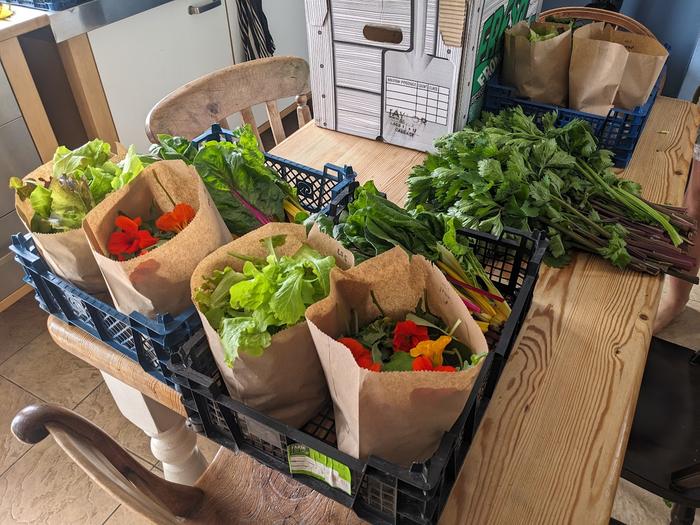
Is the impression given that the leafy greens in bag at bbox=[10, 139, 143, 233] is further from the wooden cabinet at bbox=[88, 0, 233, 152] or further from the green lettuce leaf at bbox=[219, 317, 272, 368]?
the wooden cabinet at bbox=[88, 0, 233, 152]

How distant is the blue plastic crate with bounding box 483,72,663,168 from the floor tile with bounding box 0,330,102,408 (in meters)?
1.62

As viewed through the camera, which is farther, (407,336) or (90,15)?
(90,15)

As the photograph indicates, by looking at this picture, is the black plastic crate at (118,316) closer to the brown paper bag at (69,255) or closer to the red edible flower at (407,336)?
the brown paper bag at (69,255)

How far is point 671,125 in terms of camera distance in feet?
5.07

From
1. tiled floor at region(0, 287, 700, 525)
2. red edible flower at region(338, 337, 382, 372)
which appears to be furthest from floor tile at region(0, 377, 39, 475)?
red edible flower at region(338, 337, 382, 372)

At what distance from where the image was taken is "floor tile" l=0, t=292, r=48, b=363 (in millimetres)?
1962

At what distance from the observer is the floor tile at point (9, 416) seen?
1635 millimetres

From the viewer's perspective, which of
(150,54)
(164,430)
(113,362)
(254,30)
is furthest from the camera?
(254,30)

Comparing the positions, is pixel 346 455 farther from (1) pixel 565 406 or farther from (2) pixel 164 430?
(2) pixel 164 430

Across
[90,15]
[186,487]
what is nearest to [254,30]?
[90,15]

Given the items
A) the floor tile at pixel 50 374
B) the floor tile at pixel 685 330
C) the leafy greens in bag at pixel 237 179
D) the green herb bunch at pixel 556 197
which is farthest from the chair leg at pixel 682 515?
the floor tile at pixel 50 374

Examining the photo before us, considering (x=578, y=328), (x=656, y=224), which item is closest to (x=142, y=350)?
(x=578, y=328)

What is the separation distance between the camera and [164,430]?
1.01 meters

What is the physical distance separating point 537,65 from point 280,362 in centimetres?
114
